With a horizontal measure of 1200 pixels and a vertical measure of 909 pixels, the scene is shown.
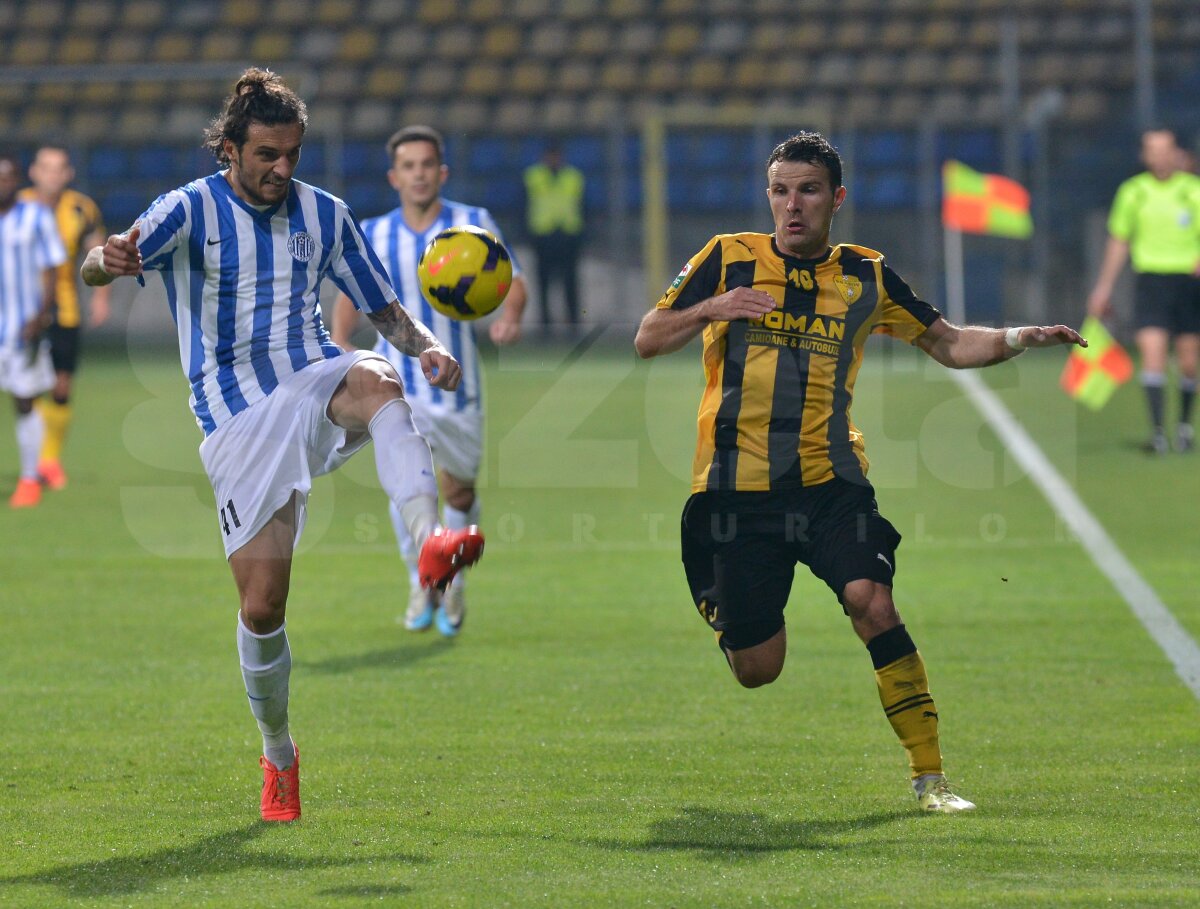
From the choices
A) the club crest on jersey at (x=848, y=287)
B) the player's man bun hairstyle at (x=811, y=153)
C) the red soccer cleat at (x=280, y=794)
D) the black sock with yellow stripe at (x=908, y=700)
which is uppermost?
Result: the player's man bun hairstyle at (x=811, y=153)

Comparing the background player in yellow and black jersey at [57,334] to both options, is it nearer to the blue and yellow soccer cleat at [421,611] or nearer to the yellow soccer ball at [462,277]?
the blue and yellow soccer cleat at [421,611]

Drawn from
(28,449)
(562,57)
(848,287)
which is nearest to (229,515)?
(848,287)

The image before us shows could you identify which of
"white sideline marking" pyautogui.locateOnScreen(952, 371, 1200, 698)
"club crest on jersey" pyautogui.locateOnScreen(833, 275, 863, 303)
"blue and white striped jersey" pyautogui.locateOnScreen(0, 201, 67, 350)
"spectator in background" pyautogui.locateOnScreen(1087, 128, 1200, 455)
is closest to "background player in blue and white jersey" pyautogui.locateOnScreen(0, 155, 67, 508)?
"blue and white striped jersey" pyautogui.locateOnScreen(0, 201, 67, 350)

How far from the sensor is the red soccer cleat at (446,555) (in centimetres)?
442

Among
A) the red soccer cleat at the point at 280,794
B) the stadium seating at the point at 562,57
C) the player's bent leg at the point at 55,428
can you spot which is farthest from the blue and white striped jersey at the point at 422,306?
the stadium seating at the point at 562,57

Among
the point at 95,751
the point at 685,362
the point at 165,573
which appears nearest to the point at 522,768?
the point at 95,751

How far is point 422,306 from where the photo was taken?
27.5 ft

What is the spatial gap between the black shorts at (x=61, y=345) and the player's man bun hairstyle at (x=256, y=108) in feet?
27.6

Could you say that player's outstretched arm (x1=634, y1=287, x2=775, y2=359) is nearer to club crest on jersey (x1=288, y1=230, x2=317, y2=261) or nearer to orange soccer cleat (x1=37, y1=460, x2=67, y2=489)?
club crest on jersey (x1=288, y1=230, x2=317, y2=261)

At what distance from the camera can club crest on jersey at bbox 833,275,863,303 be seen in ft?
17.9

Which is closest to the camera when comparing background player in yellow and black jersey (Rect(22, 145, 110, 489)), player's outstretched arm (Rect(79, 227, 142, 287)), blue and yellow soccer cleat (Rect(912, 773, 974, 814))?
player's outstretched arm (Rect(79, 227, 142, 287))

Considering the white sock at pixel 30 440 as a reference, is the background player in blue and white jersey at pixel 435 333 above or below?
above

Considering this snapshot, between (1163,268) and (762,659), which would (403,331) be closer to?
(762,659)

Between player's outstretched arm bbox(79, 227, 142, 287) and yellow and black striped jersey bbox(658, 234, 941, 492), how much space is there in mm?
1512
